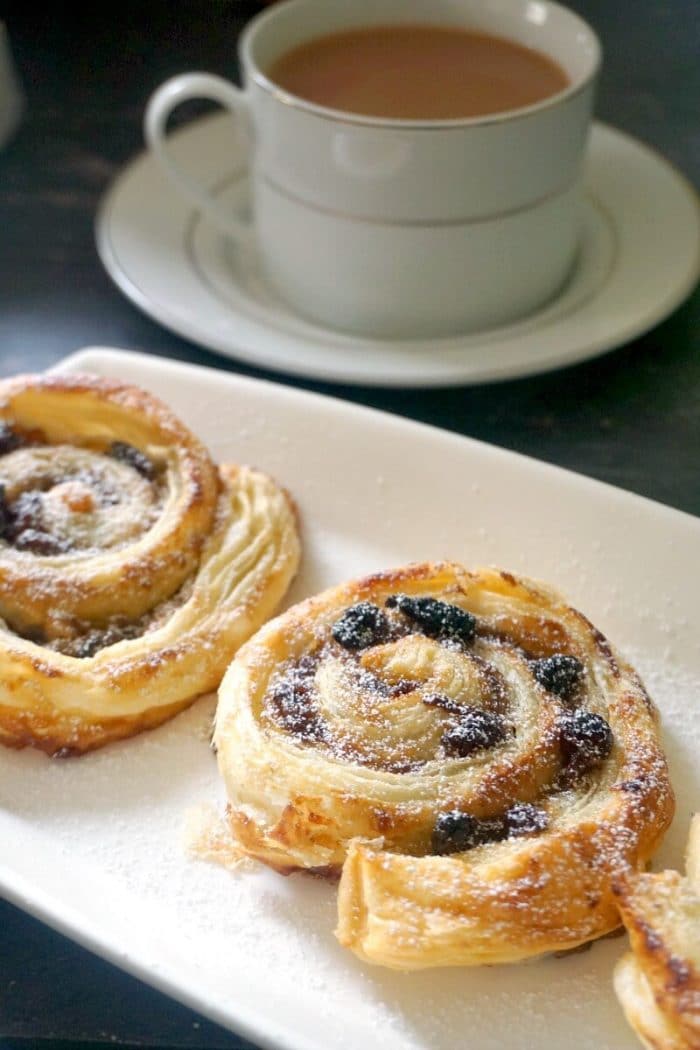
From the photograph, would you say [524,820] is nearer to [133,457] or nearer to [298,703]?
[298,703]

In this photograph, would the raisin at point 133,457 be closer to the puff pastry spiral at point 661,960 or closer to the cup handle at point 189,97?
the cup handle at point 189,97

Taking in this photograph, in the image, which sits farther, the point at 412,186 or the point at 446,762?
the point at 412,186

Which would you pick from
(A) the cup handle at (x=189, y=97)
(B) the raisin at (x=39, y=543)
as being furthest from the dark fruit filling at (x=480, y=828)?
(A) the cup handle at (x=189, y=97)

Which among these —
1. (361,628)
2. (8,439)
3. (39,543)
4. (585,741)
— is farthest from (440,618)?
(8,439)

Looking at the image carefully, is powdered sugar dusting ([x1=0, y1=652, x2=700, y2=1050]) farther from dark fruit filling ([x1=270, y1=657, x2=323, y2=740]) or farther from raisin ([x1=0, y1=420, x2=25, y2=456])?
raisin ([x1=0, y1=420, x2=25, y2=456])

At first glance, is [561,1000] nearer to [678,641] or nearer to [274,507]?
[678,641]

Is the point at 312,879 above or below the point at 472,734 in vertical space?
below

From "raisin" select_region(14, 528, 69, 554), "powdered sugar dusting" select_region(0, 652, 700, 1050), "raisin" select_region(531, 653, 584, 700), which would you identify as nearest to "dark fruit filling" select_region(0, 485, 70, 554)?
"raisin" select_region(14, 528, 69, 554)

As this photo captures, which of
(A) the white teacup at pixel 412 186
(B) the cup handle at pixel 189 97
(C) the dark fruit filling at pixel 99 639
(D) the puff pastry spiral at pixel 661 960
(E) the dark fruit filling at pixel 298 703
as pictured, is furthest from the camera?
(B) the cup handle at pixel 189 97
